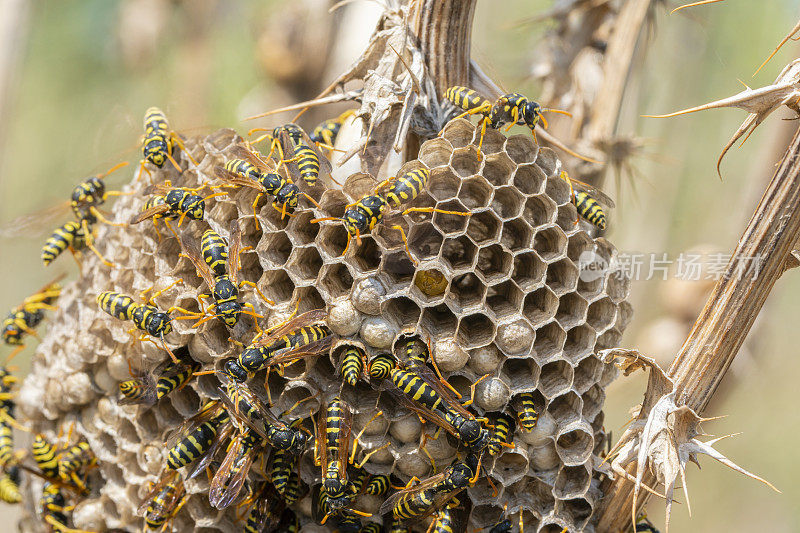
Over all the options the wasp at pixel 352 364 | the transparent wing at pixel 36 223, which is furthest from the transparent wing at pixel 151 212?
the transparent wing at pixel 36 223

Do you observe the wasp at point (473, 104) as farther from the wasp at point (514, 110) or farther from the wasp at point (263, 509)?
the wasp at point (263, 509)

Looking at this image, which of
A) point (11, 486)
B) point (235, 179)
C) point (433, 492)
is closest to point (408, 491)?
point (433, 492)

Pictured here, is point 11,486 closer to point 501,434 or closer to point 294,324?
point 294,324

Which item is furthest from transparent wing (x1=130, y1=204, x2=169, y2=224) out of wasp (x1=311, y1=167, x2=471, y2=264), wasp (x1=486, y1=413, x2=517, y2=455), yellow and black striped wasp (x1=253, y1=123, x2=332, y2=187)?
wasp (x1=486, y1=413, x2=517, y2=455)

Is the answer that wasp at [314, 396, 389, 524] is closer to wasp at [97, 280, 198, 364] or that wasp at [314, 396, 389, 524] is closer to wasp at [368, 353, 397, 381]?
wasp at [368, 353, 397, 381]

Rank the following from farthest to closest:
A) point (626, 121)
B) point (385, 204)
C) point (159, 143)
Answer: point (626, 121) < point (159, 143) < point (385, 204)

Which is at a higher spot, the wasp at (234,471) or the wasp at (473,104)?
the wasp at (473,104)
